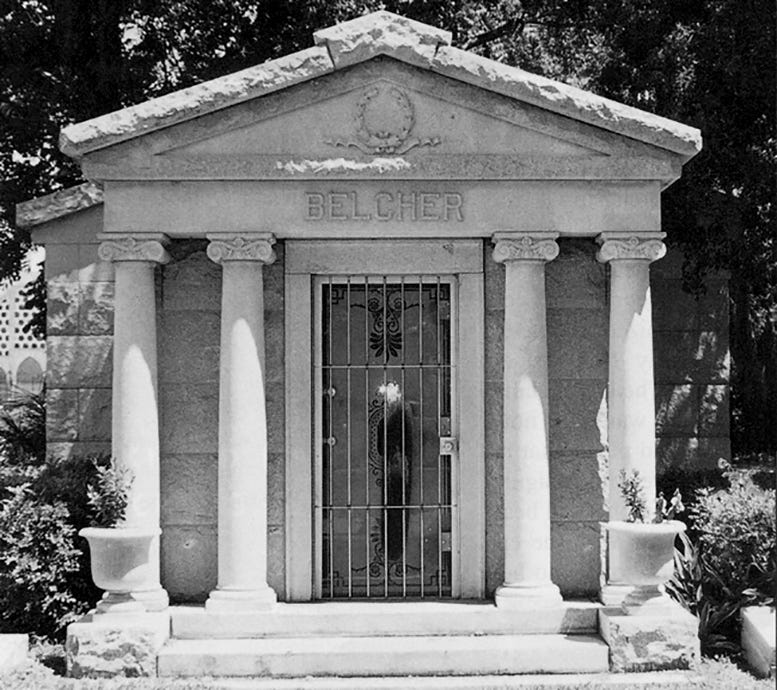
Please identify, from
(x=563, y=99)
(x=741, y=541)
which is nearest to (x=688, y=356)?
(x=741, y=541)

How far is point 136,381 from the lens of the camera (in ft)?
26.7

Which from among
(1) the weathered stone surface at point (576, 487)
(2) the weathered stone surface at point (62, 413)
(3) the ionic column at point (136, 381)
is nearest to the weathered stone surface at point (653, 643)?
(1) the weathered stone surface at point (576, 487)

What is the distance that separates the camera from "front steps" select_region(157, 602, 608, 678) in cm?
776

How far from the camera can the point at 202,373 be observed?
870cm

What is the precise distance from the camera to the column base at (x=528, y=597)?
26.8 feet

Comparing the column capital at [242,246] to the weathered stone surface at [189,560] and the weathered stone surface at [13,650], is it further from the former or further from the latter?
the weathered stone surface at [13,650]

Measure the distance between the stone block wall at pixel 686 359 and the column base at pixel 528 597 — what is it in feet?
10.2

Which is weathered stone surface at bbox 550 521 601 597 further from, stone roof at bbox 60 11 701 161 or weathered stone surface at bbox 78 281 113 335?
weathered stone surface at bbox 78 281 113 335

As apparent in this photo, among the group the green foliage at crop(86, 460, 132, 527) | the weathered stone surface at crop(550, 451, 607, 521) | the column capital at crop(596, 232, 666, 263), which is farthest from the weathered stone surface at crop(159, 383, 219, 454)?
the column capital at crop(596, 232, 666, 263)

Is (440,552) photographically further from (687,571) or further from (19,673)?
(19,673)

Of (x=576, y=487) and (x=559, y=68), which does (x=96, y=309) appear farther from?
(x=559, y=68)

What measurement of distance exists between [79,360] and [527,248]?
528cm

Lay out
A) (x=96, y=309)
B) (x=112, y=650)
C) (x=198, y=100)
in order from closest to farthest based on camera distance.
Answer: (x=112, y=650)
(x=198, y=100)
(x=96, y=309)

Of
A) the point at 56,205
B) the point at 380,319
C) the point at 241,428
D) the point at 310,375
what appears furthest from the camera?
the point at 56,205
